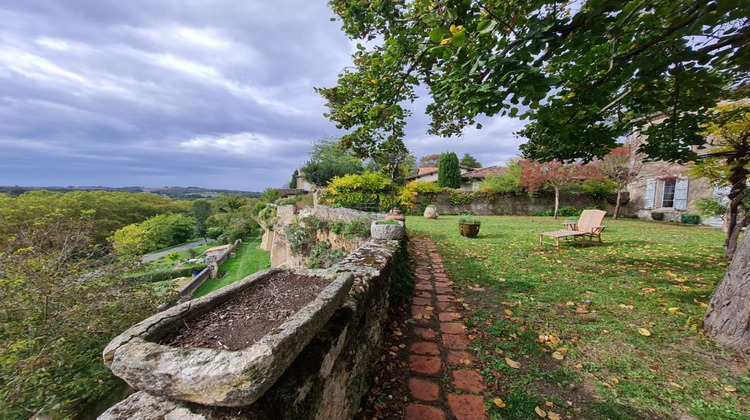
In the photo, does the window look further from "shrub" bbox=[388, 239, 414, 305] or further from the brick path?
"shrub" bbox=[388, 239, 414, 305]

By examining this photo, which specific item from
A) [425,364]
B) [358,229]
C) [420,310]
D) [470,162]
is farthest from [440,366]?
[470,162]

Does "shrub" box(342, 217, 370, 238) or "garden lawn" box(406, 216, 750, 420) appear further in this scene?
"shrub" box(342, 217, 370, 238)

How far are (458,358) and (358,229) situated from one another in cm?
454

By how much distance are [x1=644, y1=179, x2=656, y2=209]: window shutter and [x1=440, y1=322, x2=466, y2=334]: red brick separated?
1872 centimetres

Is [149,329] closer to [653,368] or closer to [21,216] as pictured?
[653,368]

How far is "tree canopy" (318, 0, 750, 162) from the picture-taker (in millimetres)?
2045

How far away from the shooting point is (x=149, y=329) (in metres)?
1.12

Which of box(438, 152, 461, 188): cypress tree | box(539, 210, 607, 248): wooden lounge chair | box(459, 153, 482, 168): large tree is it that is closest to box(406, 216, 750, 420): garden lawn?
box(539, 210, 607, 248): wooden lounge chair

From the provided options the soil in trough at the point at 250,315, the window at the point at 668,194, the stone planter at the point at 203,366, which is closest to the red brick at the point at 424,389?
the soil in trough at the point at 250,315

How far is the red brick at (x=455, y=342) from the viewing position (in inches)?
102

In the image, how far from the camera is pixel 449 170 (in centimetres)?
2266

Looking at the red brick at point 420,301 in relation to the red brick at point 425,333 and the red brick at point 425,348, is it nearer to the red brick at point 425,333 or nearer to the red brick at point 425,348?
the red brick at point 425,333

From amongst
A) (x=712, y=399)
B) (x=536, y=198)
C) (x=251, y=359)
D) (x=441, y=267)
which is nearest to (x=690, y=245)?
(x=441, y=267)

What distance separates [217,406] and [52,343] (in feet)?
11.8
